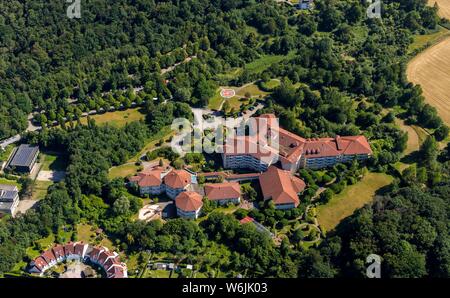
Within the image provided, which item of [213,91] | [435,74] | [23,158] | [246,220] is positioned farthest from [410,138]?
[23,158]

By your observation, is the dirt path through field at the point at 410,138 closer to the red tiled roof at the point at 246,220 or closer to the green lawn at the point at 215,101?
the red tiled roof at the point at 246,220

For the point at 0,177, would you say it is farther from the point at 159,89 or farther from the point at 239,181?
the point at 239,181

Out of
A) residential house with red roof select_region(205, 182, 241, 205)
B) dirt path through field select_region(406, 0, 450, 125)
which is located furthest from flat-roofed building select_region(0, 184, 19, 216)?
dirt path through field select_region(406, 0, 450, 125)

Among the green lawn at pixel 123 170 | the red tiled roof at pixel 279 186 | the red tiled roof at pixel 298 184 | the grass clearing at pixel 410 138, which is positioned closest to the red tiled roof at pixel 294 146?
the red tiled roof at pixel 279 186

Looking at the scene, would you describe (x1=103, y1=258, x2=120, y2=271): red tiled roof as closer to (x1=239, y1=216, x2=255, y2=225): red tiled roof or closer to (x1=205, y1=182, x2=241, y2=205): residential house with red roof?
(x1=205, y1=182, x2=241, y2=205): residential house with red roof

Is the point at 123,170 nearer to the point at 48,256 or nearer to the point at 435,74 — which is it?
the point at 48,256

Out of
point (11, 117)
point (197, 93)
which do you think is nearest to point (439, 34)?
point (197, 93)
